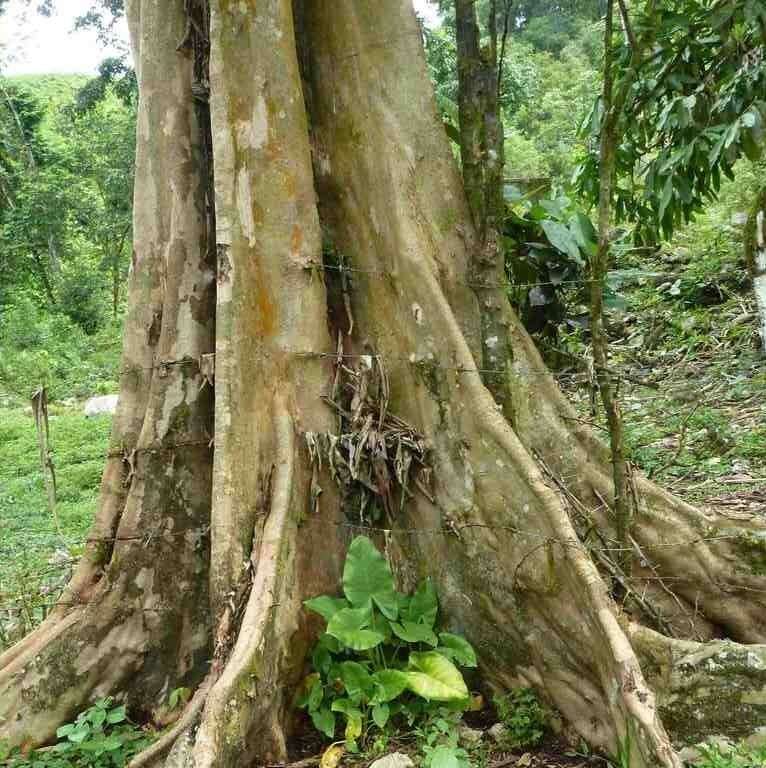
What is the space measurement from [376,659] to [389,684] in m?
0.18

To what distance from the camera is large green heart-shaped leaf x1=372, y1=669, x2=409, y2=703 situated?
3215 millimetres

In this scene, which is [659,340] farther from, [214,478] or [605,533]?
[214,478]

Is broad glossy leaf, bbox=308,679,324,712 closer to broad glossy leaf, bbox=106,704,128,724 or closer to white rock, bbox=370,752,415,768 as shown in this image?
white rock, bbox=370,752,415,768

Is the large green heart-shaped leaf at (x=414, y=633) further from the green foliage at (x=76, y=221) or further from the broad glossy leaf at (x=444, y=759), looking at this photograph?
the green foliage at (x=76, y=221)

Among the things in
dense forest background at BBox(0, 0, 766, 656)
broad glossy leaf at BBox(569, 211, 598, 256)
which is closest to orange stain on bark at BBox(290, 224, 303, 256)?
dense forest background at BBox(0, 0, 766, 656)

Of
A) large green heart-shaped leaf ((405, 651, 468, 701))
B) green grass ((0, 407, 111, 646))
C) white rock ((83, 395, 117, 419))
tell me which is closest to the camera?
large green heart-shaped leaf ((405, 651, 468, 701))

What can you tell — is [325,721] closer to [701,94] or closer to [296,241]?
[296,241]

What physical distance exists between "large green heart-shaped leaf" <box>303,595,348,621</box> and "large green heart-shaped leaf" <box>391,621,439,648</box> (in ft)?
0.77

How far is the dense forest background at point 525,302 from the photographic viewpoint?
5.96 metres

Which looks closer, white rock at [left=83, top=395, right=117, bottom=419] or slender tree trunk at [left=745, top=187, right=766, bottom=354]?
slender tree trunk at [left=745, top=187, right=766, bottom=354]

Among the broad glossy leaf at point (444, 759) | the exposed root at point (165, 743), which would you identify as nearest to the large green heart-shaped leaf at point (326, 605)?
the exposed root at point (165, 743)

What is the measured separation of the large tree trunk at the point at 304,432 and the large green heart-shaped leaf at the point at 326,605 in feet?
0.39

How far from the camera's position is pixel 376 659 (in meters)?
3.41

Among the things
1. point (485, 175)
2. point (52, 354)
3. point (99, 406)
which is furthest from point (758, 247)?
point (52, 354)
